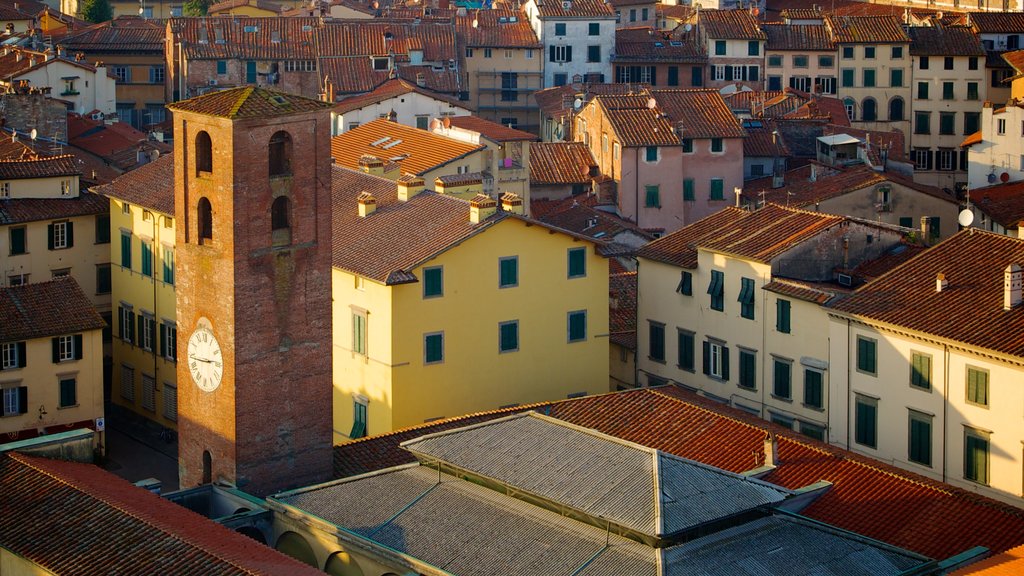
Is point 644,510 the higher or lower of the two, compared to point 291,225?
lower

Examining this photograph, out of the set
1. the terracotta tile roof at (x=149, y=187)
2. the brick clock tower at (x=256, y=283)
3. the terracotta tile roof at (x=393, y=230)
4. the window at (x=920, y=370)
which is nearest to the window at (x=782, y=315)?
the window at (x=920, y=370)

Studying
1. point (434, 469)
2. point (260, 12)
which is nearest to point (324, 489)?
point (434, 469)

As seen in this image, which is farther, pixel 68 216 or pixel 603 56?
pixel 603 56

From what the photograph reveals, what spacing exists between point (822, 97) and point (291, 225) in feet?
203

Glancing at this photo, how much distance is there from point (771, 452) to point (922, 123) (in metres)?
62.4

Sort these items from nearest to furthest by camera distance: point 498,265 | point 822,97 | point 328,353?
1. point 328,353
2. point 498,265
3. point 822,97

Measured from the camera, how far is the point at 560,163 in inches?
3403

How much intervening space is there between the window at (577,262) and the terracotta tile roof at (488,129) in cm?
2077

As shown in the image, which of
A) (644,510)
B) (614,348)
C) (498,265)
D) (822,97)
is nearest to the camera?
(644,510)

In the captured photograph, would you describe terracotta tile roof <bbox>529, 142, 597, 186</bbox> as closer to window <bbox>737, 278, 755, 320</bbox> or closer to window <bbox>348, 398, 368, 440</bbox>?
window <bbox>737, 278, 755, 320</bbox>

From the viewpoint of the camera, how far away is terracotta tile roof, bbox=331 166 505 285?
2289 inches

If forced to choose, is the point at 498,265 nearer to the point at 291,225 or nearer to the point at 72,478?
the point at 291,225

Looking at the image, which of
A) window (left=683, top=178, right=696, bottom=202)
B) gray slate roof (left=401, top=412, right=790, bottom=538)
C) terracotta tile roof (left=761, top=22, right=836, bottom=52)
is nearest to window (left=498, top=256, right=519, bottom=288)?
gray slate roof (left=401, top=412, right=790, bottom=538)

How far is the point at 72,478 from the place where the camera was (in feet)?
152
